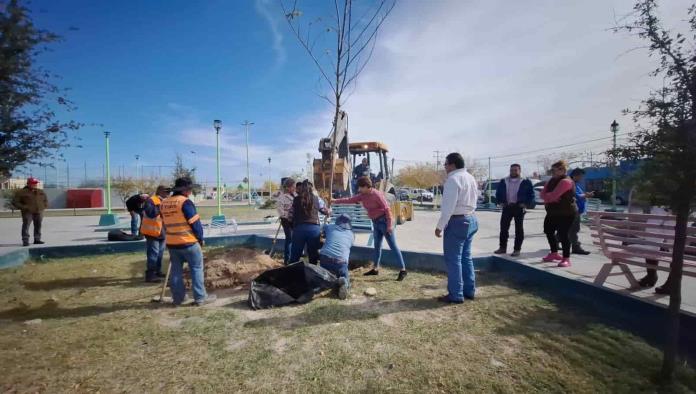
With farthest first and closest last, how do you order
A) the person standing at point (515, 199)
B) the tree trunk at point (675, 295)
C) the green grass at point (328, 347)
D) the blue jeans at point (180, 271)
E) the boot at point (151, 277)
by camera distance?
1. the person standing at point (515, 199)
2. the boot at point (151, 277)
3. the blue jeans at point (180, 271)
4. the green grass at point (328, 347)
5. the tree trunk at point (675, 295)

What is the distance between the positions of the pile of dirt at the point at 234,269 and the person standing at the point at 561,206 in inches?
184

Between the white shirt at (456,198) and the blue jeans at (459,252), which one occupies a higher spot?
the white shirt at (456,198)

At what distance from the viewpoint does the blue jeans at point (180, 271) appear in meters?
4.04

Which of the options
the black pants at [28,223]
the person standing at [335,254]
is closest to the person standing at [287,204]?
the person standing at [335,254]

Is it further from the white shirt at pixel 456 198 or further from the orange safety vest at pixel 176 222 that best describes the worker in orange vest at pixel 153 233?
the white shirt at pixel 456 198

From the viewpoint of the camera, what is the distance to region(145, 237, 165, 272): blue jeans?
5137mm

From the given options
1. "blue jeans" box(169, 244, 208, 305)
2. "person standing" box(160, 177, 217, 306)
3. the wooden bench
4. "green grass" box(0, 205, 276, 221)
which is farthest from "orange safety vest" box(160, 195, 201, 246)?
"green grass" box(0, 205, 276, 221)

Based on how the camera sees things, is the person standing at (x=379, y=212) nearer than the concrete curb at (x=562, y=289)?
No

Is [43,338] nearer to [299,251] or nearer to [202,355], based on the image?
[202,355]

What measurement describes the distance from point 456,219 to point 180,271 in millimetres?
3593

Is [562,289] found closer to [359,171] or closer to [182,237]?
[182,237]

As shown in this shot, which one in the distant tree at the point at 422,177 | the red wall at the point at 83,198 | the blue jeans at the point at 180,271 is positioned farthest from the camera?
the red wall at the point at 83,198

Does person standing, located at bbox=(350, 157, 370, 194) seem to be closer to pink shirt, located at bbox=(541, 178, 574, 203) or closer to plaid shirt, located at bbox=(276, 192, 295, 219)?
plaid shirt, located at bbox=(276, 192, 295, 219)

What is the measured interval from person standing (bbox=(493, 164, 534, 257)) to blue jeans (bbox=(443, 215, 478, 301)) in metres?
2.04
